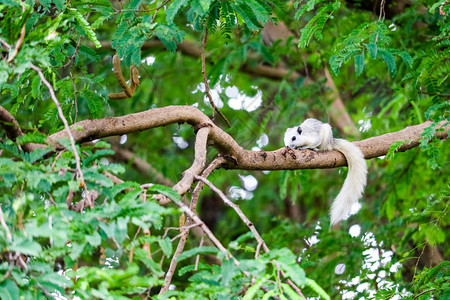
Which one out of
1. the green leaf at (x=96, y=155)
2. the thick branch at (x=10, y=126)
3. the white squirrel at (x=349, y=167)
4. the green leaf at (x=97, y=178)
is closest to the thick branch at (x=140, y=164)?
the white squirrel at (x=349, y=167)

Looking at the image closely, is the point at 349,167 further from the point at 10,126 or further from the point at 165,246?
the point at 165,246

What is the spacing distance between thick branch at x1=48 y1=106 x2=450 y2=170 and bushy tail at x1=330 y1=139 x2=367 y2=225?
117mm

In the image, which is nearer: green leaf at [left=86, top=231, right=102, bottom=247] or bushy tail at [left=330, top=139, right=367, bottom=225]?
green leaf at [left=86, top=231, right=102, bottom=247]

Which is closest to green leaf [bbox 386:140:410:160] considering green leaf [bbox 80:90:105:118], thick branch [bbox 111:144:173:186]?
green leaf [bbox 80:90:105:118]

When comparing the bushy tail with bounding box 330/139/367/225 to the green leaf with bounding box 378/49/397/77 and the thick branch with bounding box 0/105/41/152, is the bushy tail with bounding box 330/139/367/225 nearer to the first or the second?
the green leaf with bounding box 378/49/397/77

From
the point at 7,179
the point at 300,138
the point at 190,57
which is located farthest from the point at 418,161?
the point at 7,179

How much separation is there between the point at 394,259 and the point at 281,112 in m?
2.22

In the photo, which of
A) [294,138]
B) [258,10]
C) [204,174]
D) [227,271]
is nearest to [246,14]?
[258,10]

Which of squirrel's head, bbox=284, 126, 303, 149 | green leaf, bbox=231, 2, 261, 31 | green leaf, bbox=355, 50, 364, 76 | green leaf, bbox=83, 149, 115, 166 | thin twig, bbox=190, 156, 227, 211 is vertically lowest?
squirrel's head, bbox=284, 126, 303, 149

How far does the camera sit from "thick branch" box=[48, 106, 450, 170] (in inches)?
140

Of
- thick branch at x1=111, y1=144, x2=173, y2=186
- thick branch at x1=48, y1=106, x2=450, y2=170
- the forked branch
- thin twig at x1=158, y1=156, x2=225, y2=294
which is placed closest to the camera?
thin twig at x1=158, y1=156, x2=225, y2=294

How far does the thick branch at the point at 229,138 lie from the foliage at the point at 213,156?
15 cm

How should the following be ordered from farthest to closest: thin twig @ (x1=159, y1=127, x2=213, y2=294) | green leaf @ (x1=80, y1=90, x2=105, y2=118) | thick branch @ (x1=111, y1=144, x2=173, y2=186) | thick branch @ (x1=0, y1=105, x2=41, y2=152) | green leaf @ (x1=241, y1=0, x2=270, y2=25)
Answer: thick branch @ (x1=111, y1=144, x2=173, y2=186), green leaf @ (x1=80, y1=90, x2=105, y2=118), green leaf @ (x1=241, y1=0, x2=270, y2=25), thick branch @ (x1=0, y1=105, x2=41, y2=152), thin twig @ (x1=159, y1=127, x2=213, y2=294)

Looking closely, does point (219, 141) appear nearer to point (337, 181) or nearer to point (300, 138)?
point (300, 138)
